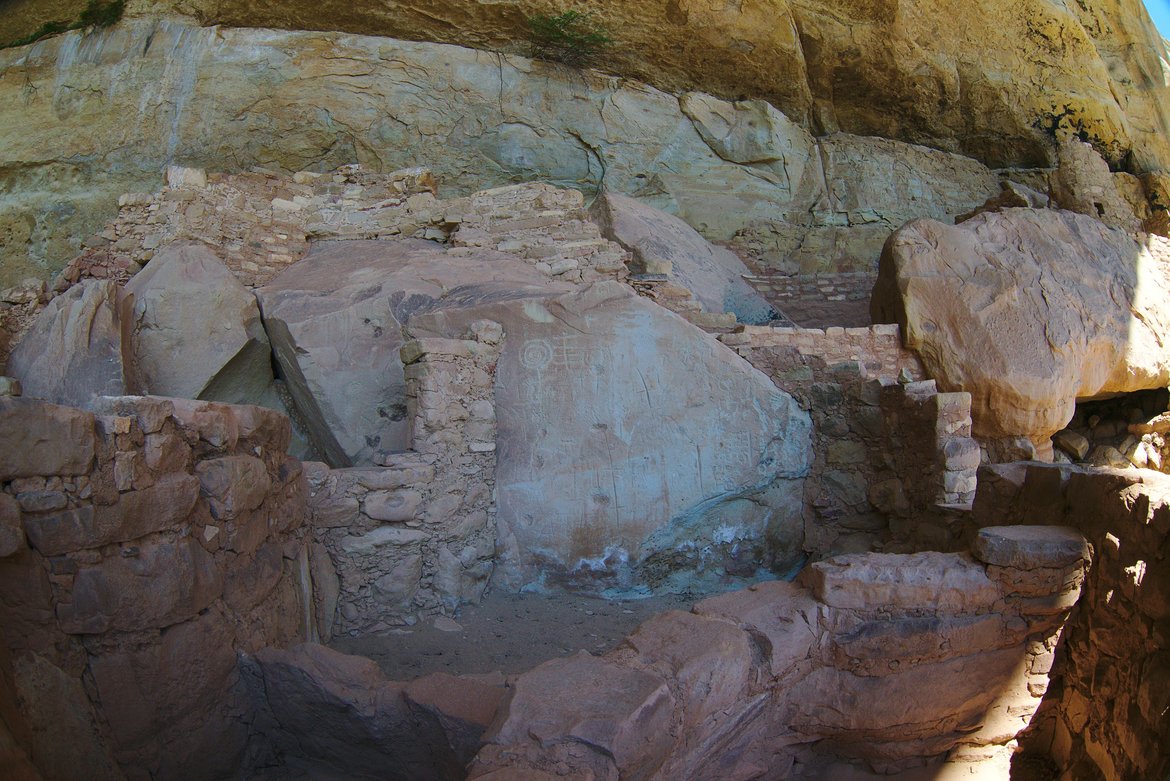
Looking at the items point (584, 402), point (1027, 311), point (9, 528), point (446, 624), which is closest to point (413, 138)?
point (584, 402)

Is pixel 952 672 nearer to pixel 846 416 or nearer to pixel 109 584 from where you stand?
pixel 846 416

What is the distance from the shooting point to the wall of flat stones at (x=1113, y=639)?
2611 mm

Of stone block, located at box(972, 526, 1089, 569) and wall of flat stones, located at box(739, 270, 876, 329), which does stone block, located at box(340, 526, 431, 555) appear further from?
wall of flat stones, located at box(739, 270, 876, 329)

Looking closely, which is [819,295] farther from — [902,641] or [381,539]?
[902,641]

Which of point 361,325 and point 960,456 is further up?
point 960,456

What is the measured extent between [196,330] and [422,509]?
2723 mm

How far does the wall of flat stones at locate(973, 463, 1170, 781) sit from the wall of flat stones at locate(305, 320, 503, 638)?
323 centimetres

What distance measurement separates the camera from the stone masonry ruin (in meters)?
2.77

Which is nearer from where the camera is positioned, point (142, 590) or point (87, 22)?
point (142, 590)

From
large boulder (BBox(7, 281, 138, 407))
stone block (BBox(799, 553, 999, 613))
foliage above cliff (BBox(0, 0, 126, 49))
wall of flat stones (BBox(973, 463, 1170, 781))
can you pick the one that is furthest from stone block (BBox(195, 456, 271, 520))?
foliage above cliff (BBox(0, 0, 126, 49))

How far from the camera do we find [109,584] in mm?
2641

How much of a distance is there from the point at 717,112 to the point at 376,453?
23.9 ft

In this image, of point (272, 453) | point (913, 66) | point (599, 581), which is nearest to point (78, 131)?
point (272, 453)

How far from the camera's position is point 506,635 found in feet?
15.1
